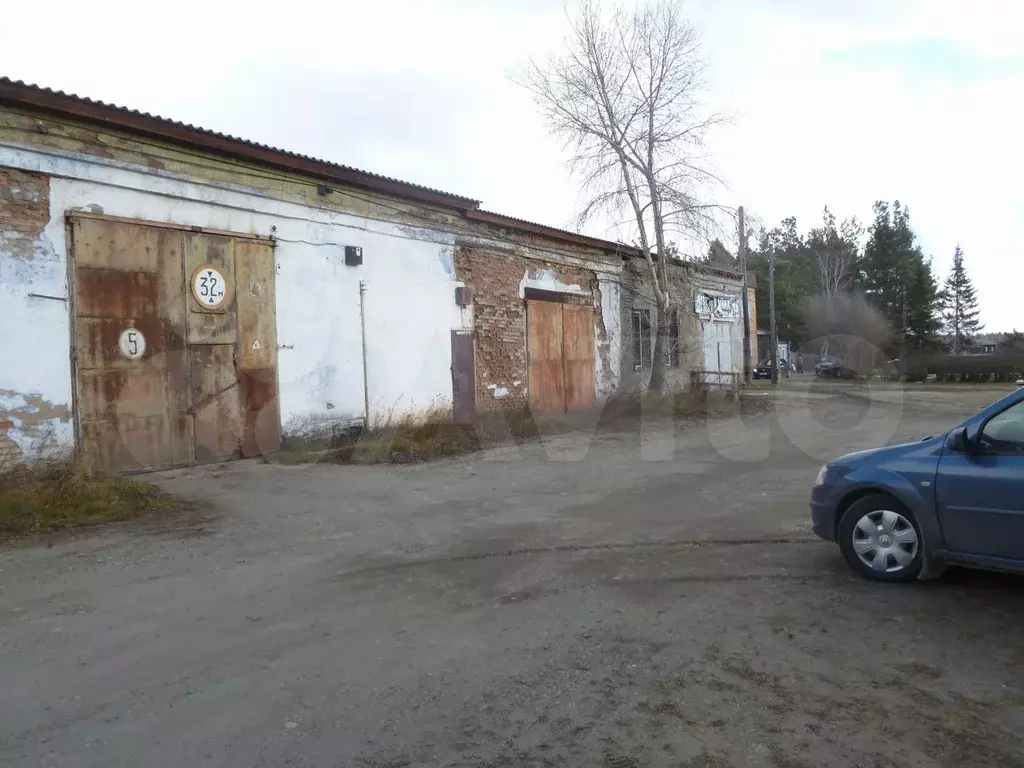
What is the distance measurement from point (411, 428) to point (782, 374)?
135ft

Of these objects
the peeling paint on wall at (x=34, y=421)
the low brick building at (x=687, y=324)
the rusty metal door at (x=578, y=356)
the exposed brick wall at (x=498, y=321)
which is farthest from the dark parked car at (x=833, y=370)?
the peeling paint on wall at (x=34, y=421)

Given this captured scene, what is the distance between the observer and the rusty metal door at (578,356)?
18547 mm

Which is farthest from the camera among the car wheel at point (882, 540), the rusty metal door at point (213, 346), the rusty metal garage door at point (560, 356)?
the rusty metal garage door at point (560, 356)

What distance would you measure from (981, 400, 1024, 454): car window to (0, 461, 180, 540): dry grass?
756 cm

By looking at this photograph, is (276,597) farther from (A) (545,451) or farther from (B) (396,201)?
(B) (396,201)

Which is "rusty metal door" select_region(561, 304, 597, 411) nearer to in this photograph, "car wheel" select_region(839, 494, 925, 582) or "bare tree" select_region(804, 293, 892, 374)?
"car wheel" select_region(839, 494, 925, 582)

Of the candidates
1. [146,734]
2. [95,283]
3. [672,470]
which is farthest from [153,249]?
[146,734]

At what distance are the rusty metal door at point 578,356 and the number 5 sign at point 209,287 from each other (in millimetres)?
9231

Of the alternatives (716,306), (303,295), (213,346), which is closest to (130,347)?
(213,346)

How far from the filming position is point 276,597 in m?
5.20

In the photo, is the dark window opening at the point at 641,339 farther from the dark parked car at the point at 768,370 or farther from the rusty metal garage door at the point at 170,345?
the dark parked car at the point at 768,370

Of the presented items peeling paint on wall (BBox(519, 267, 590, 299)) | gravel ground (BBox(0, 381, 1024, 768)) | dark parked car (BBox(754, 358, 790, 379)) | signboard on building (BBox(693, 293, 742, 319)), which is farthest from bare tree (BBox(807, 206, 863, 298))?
gravel ground (BBox(0, 381, 1024, 768))

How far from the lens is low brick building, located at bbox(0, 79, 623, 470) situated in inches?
358

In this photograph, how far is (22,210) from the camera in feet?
29.4
